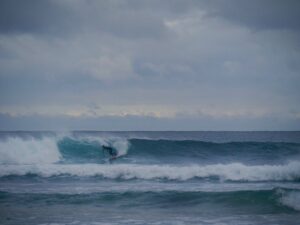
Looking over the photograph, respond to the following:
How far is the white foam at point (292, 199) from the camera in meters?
11.3

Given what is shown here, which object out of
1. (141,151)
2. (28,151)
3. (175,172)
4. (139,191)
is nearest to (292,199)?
(139,191)

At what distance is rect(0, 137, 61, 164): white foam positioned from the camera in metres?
24.2

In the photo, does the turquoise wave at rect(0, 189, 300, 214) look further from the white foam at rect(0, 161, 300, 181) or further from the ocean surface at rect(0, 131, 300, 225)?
the white foam at rect(0, 161, 300, 181)

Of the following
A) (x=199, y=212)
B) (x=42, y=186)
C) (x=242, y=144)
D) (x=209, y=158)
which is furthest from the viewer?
(x=242, y=144)

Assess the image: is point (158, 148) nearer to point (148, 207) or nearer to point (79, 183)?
point (79, 183)

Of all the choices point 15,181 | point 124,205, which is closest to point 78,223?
point 124,205

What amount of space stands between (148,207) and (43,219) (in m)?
A: 3.19

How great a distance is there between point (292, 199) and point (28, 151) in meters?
18.0

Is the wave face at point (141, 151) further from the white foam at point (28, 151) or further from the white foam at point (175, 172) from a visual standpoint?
the white foam at point (175, 172)

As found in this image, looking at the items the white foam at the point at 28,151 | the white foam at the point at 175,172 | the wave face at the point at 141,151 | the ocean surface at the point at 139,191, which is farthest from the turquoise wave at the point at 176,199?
the wave face at the point at 141,151

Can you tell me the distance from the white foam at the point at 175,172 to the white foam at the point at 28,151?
5.89 m

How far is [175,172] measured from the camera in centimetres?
1722

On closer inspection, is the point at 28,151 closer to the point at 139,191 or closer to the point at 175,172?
the point at 175,172

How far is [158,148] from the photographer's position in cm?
2944
